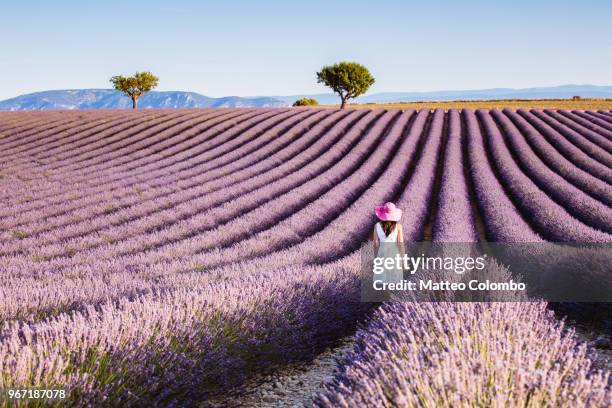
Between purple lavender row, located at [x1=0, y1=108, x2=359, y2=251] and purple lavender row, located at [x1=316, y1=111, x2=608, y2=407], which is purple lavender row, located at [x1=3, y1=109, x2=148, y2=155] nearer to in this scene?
purple lavender row, located at [x1=0, y1=108, x2=359, y2=251]

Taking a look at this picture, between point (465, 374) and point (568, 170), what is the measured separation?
46.1 ft

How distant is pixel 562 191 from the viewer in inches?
453

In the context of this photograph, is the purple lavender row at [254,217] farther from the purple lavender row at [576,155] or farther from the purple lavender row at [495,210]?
the purple lavender row at [576,155]

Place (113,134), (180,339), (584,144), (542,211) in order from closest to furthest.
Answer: (180,339) → (542,211) → (584,144) → (113,134)

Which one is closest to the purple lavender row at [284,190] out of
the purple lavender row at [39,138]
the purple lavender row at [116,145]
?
the purple lavender row at [116,145]

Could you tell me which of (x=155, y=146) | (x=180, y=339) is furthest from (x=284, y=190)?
(x=155, y=146)

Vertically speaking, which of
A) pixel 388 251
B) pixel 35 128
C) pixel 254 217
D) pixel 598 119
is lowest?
pixel 254 217

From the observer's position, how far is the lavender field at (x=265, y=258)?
2527 millimetres

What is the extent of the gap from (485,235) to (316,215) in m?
3.28

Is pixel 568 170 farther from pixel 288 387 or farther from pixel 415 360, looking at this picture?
pixel 415 360

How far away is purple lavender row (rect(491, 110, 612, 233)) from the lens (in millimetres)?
9178

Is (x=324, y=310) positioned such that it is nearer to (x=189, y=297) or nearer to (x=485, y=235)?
(x=189, y=297)

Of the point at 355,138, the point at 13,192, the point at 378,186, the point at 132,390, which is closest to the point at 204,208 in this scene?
the point at 378,186

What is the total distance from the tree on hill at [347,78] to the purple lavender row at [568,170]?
2670 centimetres
